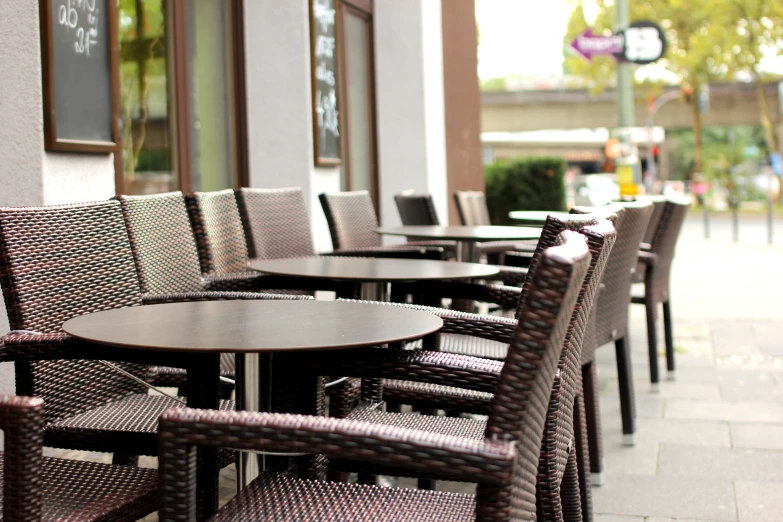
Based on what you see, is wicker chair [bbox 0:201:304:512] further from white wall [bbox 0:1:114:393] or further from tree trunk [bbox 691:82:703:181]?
tree trunk [bbox 691:82:703:181]

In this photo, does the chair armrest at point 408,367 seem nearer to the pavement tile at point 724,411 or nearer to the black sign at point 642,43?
the pavement tile at point 724,411

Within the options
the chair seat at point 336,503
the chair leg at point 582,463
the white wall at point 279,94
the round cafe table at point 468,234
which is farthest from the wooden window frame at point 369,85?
the chair seat at point 336,503

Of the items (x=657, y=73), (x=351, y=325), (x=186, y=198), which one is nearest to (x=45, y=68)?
(x=186, y=198)

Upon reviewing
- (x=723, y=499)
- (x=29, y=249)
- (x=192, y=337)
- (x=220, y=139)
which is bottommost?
(x=723, y=499)

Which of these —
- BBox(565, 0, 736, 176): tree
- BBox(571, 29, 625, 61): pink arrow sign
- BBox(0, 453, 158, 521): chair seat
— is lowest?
BBox(0, 453, 158, 521): chair seat

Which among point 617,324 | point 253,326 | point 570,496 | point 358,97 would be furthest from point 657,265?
point 358,97

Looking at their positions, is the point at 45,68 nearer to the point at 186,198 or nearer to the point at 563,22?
the point at 186,198

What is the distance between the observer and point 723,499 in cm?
378

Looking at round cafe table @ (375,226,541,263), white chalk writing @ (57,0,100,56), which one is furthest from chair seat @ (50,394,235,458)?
round cafe table @ (375,226,541,263)

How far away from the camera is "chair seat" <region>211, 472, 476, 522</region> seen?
1.95 meters

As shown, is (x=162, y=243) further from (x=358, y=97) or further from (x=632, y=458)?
(x=358, y=97)

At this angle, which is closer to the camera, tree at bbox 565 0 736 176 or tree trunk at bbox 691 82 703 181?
tree at bbox 565 0 736 176

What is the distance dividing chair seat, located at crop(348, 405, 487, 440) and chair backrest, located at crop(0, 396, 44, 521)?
1.02 meters

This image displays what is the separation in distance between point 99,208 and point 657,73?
33.5 metres
